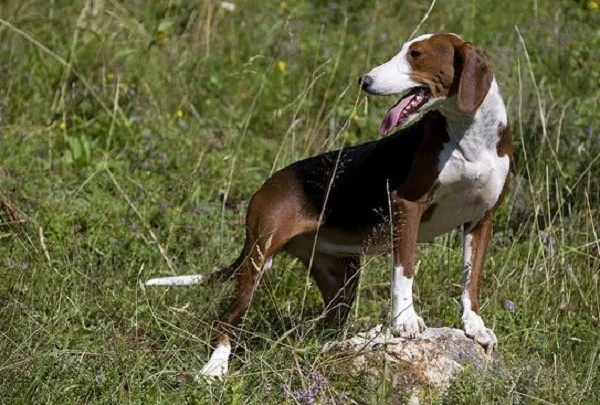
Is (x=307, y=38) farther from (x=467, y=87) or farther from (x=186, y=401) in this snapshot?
(x=186, y=401)

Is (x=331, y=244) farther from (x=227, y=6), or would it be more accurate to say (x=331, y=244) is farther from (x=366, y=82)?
(x=227, y=6)

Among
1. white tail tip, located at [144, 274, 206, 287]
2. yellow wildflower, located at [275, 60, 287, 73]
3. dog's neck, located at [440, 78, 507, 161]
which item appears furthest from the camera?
yellow wildflower, located at [275, 60, 287, 73]

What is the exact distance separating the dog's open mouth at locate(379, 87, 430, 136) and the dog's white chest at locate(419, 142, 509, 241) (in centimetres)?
23

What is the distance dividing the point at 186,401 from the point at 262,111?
11.6 feet

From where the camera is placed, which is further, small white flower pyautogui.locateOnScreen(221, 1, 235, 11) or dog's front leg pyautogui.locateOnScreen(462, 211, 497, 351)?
small white flower pyautogui.locateOnScreen(221, 1, 235, 11)

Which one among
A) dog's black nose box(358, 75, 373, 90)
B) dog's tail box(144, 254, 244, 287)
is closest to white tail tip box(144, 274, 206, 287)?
dog's tail box(144, 254, 244, 287)

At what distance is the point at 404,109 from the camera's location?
4.91m

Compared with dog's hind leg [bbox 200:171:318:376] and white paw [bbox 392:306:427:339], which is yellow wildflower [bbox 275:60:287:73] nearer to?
dog's hind leg [bbox 200:171:318:376]

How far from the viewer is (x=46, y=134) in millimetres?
7406

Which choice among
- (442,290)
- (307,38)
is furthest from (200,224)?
(307,38)

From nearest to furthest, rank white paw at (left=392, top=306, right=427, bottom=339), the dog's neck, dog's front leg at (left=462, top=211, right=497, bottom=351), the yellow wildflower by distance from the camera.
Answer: white paw at (left=392, top=306, right=427, bottom=339)
dog's front leg at (left=462, top=211, right=497, bottom=351)
the dog's neck
the yellow wildflower

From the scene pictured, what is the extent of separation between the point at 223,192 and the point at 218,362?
1.75 m

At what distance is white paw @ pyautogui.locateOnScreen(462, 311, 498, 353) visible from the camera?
16.1ft

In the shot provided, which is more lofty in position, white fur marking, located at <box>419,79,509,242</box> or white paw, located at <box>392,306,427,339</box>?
white fur marking, located at <box>419,79,509,242</box>
